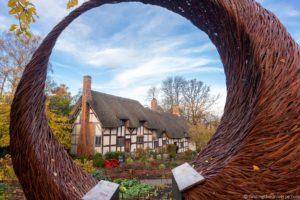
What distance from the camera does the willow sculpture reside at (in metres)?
0.98

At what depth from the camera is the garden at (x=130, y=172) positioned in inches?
306

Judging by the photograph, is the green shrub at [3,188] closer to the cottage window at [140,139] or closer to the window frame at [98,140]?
the window frame at [98,140]

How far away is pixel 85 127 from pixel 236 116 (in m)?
21.9

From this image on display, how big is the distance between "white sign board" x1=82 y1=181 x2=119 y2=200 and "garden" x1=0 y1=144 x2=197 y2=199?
14.7 feet

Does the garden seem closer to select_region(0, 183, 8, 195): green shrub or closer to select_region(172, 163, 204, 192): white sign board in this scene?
select_region(0, 183, 8, 195): green shrub

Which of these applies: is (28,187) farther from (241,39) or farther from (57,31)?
(241,39)

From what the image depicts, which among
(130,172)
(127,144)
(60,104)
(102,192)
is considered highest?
(60,104)

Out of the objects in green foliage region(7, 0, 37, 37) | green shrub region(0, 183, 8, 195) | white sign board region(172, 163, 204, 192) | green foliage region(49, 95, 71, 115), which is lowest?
green shrub region(0, 183, 8, 195)

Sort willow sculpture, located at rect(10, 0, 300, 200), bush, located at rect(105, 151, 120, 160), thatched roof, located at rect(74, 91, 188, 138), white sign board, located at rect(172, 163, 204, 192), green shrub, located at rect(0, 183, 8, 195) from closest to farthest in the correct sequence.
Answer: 1. willow sculpture, located at rect(10, 0, 300, 200)
2. white sign board, located at rect(172, 163, 204, 192)
3. green shrub, located at rect(0, 183, 8, 195)
4. bush, located at rect(105, 151, 120, 160)
5. thatched roof, located at rect(74, 91, 188, 138)

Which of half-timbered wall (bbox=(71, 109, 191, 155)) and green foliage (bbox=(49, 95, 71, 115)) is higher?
green foliage (bbox=(49, 95, 71, 115))

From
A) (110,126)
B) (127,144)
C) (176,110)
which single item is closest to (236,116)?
(110,126)

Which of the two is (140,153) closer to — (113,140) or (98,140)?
(113,140)

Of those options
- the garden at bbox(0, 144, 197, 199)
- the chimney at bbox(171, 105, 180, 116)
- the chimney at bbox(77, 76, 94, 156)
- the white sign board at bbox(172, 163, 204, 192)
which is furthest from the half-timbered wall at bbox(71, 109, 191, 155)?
the white sign board at bbox(172, 163, 204, 192)

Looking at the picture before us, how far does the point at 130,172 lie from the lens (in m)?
14.5
